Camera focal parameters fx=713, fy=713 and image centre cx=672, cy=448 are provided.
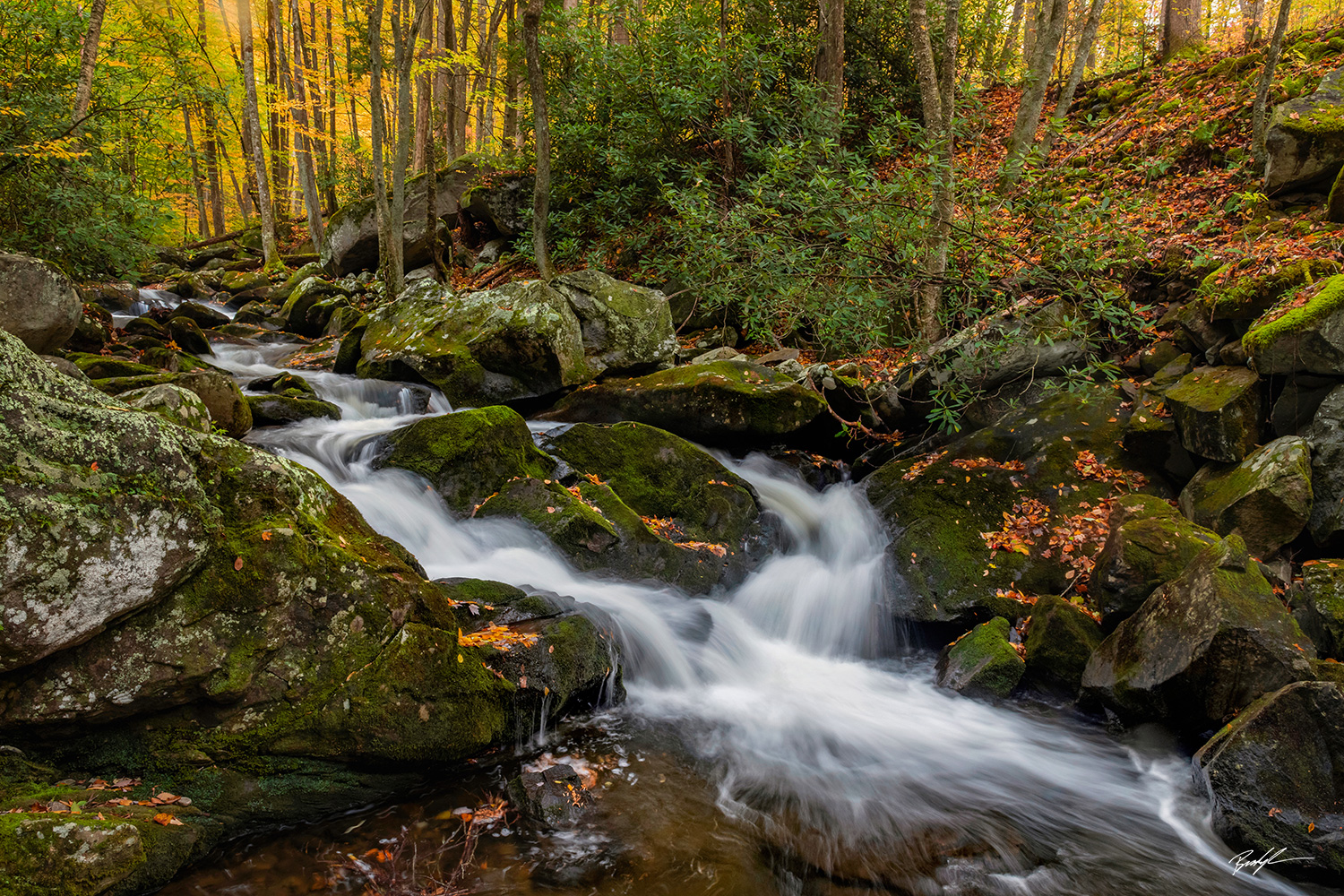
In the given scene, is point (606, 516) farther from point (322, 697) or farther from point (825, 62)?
point (825, 62)

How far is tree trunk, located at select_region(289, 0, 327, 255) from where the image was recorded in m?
22.4

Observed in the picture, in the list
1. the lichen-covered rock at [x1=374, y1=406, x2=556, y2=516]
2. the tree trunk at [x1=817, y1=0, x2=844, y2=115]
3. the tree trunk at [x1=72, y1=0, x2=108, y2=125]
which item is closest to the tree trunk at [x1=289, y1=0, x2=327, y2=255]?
the tree trunk at [x1=72, y1=0, x2=108, y2=125]

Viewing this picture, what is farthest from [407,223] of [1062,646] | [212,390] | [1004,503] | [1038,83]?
[1062,646]

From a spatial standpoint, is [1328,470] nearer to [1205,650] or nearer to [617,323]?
[1205,650]

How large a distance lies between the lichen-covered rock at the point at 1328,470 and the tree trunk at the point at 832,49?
923 centimetres

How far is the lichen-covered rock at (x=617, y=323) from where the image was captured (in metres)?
10.7

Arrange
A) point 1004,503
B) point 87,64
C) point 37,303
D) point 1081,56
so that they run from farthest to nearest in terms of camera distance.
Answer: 1. point 1081,56
2. point 87,64
3. point 37,303
4. point 1004,503

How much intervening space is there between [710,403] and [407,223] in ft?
42.5

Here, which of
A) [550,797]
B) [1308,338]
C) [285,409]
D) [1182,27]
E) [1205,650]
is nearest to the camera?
[550,797]

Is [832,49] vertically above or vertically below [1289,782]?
above

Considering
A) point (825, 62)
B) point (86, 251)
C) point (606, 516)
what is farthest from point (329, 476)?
Answer: point (825, 62)

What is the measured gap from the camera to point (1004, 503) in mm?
7586

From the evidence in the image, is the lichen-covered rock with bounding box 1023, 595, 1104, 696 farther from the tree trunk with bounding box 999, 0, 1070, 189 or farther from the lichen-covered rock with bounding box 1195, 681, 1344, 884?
the tree trunk with bounding box 999, 0, 1070, 189

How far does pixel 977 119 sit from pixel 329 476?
1430cm
